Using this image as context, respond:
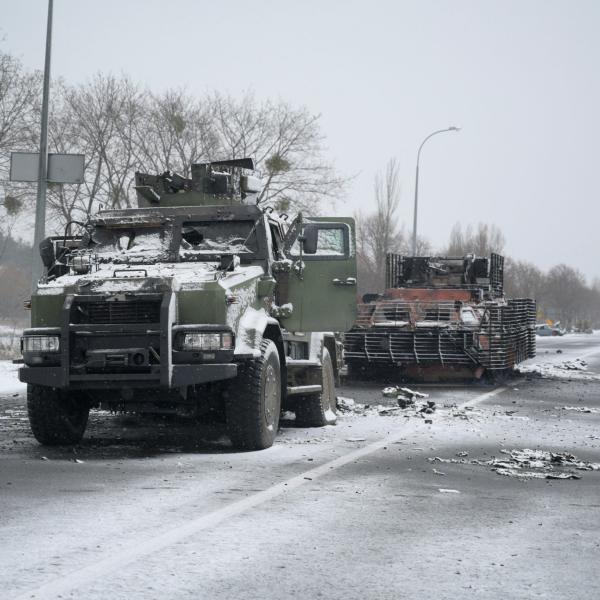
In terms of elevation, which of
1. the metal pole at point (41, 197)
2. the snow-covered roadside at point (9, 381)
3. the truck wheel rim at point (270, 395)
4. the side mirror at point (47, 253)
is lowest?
the snow-covered roadside at point (9, 381)

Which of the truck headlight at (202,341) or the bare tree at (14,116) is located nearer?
the truck headlight at (202,341)

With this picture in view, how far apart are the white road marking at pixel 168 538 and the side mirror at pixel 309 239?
2.62 meters

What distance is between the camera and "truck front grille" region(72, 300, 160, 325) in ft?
33.6

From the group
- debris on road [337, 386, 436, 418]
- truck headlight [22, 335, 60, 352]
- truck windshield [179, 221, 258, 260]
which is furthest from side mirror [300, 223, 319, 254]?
debris on road [337, 386, 436, 418]

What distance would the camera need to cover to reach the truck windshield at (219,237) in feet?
38.7

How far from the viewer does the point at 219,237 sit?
39.2ft

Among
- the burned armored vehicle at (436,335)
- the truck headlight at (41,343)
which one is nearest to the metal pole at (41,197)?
the burned armored vehicle at (436,335)

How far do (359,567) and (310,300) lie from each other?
6.78m

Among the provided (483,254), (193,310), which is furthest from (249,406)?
(483,254)

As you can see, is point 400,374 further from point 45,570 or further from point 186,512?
point 45,570

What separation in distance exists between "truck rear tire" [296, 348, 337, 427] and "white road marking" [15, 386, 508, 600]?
113 inches

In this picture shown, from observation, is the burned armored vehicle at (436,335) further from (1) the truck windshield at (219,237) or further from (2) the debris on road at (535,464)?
(2) the debris on road at (535,464)

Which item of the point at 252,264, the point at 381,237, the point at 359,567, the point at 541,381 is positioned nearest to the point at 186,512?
the point at 359,567

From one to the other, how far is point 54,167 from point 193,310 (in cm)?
1245
